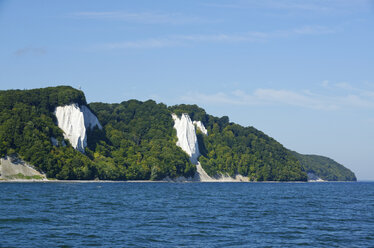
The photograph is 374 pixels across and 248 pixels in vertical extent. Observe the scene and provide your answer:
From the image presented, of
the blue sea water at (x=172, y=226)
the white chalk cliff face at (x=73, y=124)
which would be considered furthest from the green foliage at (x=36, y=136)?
the blue sea water at (x=172, y=226)

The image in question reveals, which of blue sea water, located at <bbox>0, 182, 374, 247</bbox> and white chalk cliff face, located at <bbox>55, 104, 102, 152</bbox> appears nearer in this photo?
blue sea water, located at <bbox>0, 182, 374, 247</bbox>

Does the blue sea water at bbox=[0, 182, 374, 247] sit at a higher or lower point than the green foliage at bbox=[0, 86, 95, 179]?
lower

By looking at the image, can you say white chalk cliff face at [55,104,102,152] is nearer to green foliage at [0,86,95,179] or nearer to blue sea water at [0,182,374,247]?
green foliage at [0,86,95,179]

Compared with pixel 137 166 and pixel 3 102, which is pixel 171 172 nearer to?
pixel 137 166

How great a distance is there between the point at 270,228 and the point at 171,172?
149 meters

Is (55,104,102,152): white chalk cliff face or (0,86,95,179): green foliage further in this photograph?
(55,104,102,152): white chalk cliff face

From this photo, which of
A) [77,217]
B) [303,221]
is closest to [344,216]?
[303,221]

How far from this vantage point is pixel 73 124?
172500mm

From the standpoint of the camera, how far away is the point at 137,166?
597 feet

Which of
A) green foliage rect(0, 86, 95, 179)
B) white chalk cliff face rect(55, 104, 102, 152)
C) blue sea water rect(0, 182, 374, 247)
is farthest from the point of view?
white chalk cliff face rect(55, 104, 102, 152)

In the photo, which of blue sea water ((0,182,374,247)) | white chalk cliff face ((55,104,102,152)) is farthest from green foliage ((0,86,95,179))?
blue sea water ((0,182,374,247))

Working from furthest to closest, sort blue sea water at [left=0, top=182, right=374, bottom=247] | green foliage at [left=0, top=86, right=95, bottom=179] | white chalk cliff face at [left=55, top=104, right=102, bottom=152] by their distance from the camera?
1. white chalk cliff face at [left=55, top=104, right=102, bottom=152]
2. green foliage at [left=0, top=86, right=95, bottom=179]
3. blue sea water at [left=0, top=182, right=374, bottom=247]

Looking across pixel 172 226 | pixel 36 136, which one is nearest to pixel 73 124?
pixel 36 136

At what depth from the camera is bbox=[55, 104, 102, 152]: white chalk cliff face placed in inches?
6673
